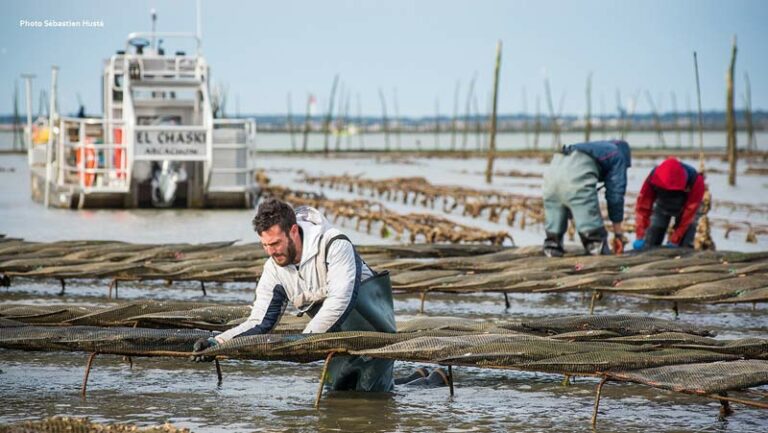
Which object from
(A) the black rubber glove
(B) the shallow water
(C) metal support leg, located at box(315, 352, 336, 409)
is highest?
(A) the black rubber glove

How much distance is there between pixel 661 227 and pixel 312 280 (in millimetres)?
6275

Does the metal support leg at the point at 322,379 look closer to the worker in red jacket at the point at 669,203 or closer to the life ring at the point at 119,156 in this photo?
the worker in red jacket at the point at 669,203

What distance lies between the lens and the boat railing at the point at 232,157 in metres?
20.7

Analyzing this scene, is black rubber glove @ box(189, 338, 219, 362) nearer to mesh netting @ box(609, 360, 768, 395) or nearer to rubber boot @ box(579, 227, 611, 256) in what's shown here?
mesh netting @ box(609, 360, 768, 395)

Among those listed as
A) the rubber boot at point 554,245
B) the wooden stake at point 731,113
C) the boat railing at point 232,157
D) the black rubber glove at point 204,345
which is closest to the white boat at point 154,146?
the boat railing at point 232,157

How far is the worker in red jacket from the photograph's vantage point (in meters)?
10.8

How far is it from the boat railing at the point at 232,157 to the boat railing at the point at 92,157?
4.82ft

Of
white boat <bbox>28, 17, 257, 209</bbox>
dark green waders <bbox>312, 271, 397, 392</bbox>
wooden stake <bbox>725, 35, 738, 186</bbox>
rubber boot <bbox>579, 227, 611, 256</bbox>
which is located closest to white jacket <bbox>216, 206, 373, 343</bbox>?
dark green waders <bbox>312, 271, 397, 392</bbox>

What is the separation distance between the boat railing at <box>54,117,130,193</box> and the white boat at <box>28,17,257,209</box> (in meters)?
0.02

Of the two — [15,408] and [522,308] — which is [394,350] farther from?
[522,308]

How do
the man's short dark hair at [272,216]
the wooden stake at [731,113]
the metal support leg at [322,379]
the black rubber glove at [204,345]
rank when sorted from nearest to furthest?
the man's short dark hair at [272,216]
the metal support leg at [322,379]
the black rubber glove at [204,345]
the wooden stake at [731,113]

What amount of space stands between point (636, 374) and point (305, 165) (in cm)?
4480

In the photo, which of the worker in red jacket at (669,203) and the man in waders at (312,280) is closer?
the man in waders at (312,280)

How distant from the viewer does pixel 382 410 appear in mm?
6324
